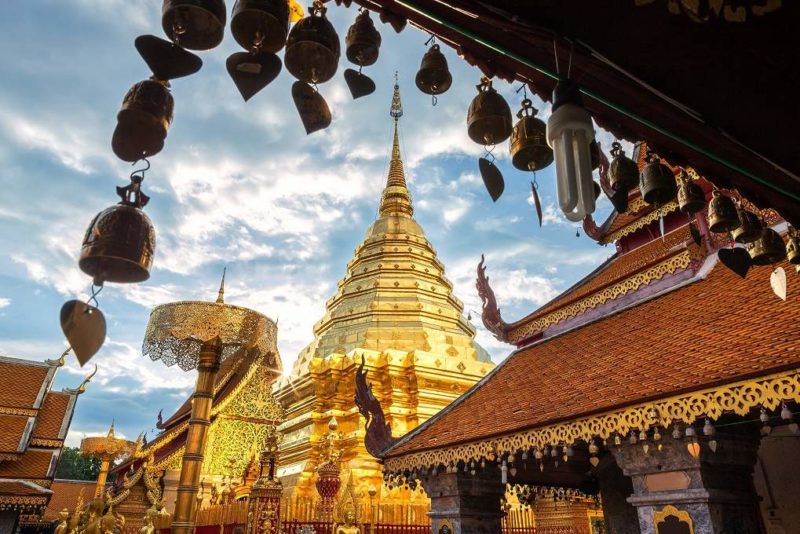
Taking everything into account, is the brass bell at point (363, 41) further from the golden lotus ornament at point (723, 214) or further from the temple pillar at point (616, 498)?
the temple pillar at point (616, 498)

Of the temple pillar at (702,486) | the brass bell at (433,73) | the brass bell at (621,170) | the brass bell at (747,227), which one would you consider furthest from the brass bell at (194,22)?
the temple pillar at (702,486)

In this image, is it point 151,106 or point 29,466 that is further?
point 29,466

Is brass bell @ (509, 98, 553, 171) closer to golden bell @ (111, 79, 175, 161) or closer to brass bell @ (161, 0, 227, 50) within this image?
brass bell @ (161, 0, 227, 50)

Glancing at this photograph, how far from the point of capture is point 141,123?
2.00 m

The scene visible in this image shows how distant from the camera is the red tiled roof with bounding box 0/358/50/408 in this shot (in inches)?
687

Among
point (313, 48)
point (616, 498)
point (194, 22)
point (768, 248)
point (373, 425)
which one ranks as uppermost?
point (768, 248)

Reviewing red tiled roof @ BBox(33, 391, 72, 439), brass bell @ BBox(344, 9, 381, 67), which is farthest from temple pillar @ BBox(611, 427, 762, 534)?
red tiled roof @ BBox(33, 391, 72, 439)

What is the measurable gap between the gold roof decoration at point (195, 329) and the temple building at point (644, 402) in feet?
7.89

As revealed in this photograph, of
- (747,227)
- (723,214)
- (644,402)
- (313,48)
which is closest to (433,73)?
(313,48)

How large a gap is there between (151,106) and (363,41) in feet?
3.23

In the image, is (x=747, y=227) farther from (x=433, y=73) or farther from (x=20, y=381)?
(x=20, y=381)

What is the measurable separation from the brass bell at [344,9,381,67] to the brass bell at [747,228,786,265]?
124 inches

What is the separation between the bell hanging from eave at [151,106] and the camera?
190 cm

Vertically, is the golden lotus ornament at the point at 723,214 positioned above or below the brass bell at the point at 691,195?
below
